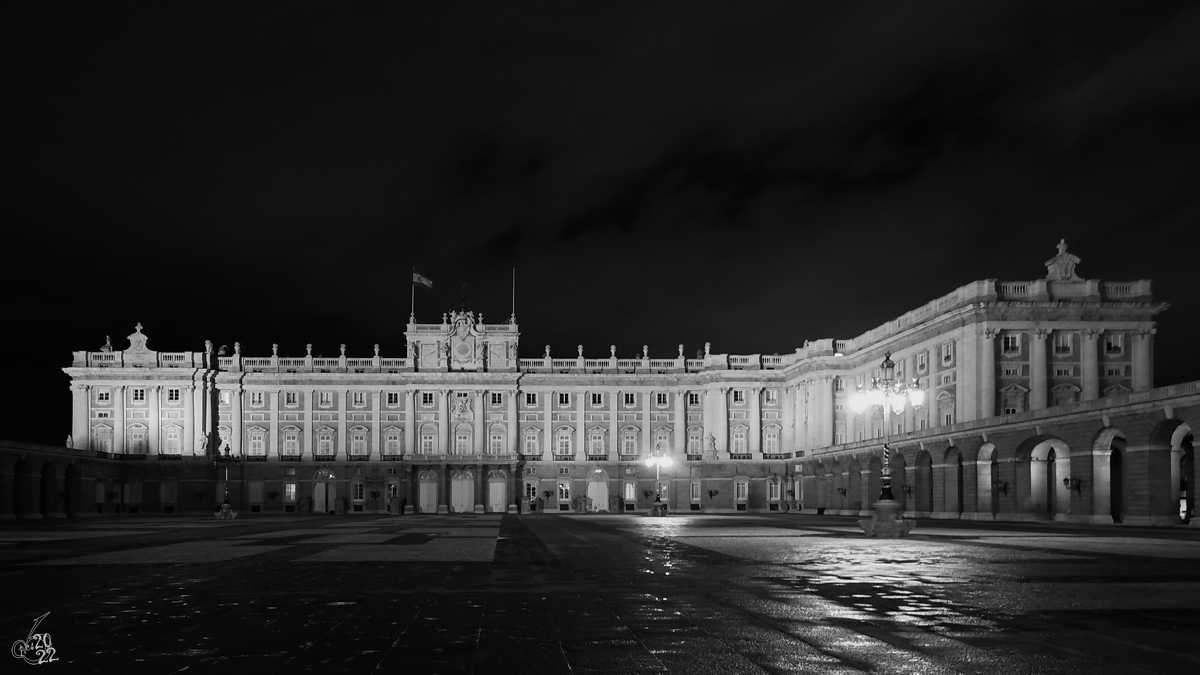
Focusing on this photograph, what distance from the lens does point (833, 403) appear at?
10444cm

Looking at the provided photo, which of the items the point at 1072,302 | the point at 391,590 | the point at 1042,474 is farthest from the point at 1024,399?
the point at 391,590

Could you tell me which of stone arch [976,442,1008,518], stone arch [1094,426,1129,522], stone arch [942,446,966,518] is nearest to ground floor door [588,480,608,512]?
stone arch [942,446,966,518]

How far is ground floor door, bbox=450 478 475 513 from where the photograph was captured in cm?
11469

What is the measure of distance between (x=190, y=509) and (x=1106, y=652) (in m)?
109

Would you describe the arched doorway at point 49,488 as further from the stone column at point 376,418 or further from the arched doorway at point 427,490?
the arched doorway at point 427,490

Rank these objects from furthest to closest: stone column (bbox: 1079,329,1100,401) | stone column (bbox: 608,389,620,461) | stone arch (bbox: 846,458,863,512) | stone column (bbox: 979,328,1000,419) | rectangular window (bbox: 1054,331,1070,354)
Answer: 1. stone column (bbox: 608,389,620,461)
2. stone arch (bbox: 846,458,863,512)
3. rectangular window (bbox: 1054,331,1070,354)
4. stone column (bbox: 1079,329,1100,401)
5. stone column (bbox: 979,328,1000,419)

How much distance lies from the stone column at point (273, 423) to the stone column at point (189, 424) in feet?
22.3

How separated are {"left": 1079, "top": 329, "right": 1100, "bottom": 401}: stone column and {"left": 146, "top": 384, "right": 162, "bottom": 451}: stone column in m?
83.2

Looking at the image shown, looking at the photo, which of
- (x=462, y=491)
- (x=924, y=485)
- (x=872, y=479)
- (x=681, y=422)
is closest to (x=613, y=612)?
(x=924, y=485)

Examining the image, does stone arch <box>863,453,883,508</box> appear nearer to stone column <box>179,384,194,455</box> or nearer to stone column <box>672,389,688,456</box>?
stone column <box>672,389,688,456</box>

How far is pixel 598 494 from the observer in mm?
115938

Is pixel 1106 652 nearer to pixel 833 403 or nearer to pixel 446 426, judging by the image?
pixel 833 403

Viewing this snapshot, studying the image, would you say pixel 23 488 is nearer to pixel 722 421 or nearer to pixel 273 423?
pixel 273 423

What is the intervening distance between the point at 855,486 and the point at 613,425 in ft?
108
